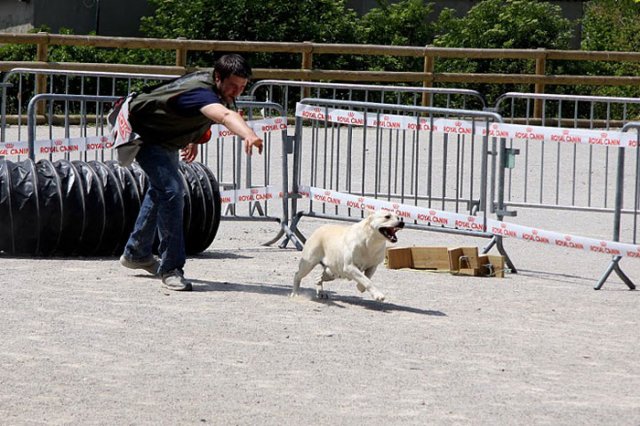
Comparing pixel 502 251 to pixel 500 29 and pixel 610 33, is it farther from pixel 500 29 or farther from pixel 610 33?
pixel 610 33

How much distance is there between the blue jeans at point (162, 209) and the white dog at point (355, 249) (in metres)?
0.95

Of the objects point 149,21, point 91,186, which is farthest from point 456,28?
point 91,186

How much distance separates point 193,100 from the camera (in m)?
9.06

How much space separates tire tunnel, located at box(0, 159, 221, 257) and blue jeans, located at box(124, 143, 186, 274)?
113 centimetres

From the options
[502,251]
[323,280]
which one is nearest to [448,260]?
[502,251]

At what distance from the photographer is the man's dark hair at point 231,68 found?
910 centimetres

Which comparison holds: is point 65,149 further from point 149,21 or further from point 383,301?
point 149,21

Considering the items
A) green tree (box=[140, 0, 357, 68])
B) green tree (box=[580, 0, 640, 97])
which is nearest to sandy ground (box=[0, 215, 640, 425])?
green tree (box=[140, 0, 357, 68])

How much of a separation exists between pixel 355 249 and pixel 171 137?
1.50 metres

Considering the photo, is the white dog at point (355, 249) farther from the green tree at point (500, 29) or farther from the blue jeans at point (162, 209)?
the green tree at point (500, 29)

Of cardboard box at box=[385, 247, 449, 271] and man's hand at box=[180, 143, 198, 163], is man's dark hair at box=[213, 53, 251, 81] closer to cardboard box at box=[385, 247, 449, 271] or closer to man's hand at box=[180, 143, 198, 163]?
man's hand at box=[180, 143, 198, 163]

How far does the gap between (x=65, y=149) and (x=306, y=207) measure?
2.78 m

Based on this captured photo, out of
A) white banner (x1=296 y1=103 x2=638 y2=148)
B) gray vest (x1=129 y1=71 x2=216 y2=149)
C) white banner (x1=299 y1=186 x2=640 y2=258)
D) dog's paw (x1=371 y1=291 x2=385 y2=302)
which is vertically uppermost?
gray vest (x1=129 y1=71 x2=216 y2=149)

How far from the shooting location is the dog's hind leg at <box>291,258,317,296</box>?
9492 mm
